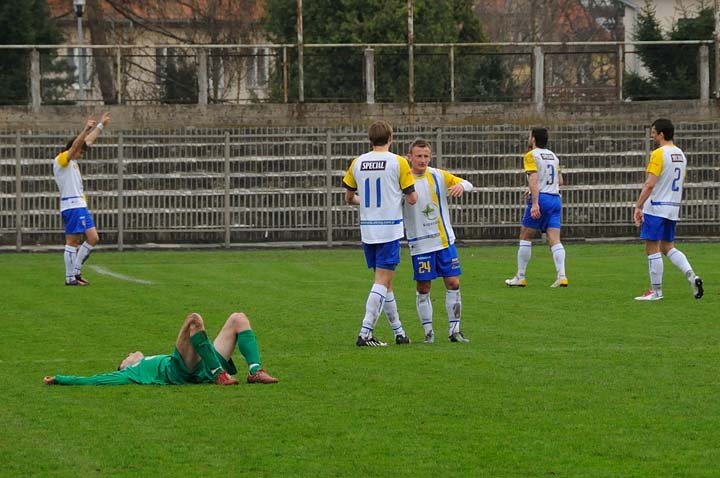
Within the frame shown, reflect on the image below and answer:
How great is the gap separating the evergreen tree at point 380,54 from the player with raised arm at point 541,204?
16.2 m

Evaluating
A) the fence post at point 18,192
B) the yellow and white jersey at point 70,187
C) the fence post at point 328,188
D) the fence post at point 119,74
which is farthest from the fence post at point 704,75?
the yellow and white jersey at point 70,187

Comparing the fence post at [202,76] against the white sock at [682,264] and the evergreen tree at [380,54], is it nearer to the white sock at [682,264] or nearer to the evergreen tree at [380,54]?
the evergreen tree at [380,54]

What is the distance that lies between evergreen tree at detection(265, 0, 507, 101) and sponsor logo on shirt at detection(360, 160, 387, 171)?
23670mm

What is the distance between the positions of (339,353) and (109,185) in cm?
2059

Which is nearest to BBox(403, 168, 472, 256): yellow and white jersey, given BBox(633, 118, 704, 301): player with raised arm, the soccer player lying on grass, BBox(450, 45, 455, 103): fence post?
the soccer player lying on grass

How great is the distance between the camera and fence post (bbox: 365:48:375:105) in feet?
117

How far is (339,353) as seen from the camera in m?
12.2

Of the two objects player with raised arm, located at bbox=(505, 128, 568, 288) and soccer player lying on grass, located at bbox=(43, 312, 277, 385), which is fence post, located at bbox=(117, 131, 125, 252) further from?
soccer player lying on grass, located at bbox=(43, 312, 277, 385)

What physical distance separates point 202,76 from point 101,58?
17.7 feet

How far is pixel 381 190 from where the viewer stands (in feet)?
40.9

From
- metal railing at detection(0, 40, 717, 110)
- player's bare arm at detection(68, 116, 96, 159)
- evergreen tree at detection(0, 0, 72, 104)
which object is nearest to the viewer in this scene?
player's bare arm at detection(68, 116, 96, 159)

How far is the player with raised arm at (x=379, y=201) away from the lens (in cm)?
1241

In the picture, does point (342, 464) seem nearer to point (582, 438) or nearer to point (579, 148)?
point (582, 438)

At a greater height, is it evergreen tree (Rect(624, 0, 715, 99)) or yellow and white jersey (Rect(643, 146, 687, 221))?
evergreen tree (Rect(624, 0, 715, 99))
